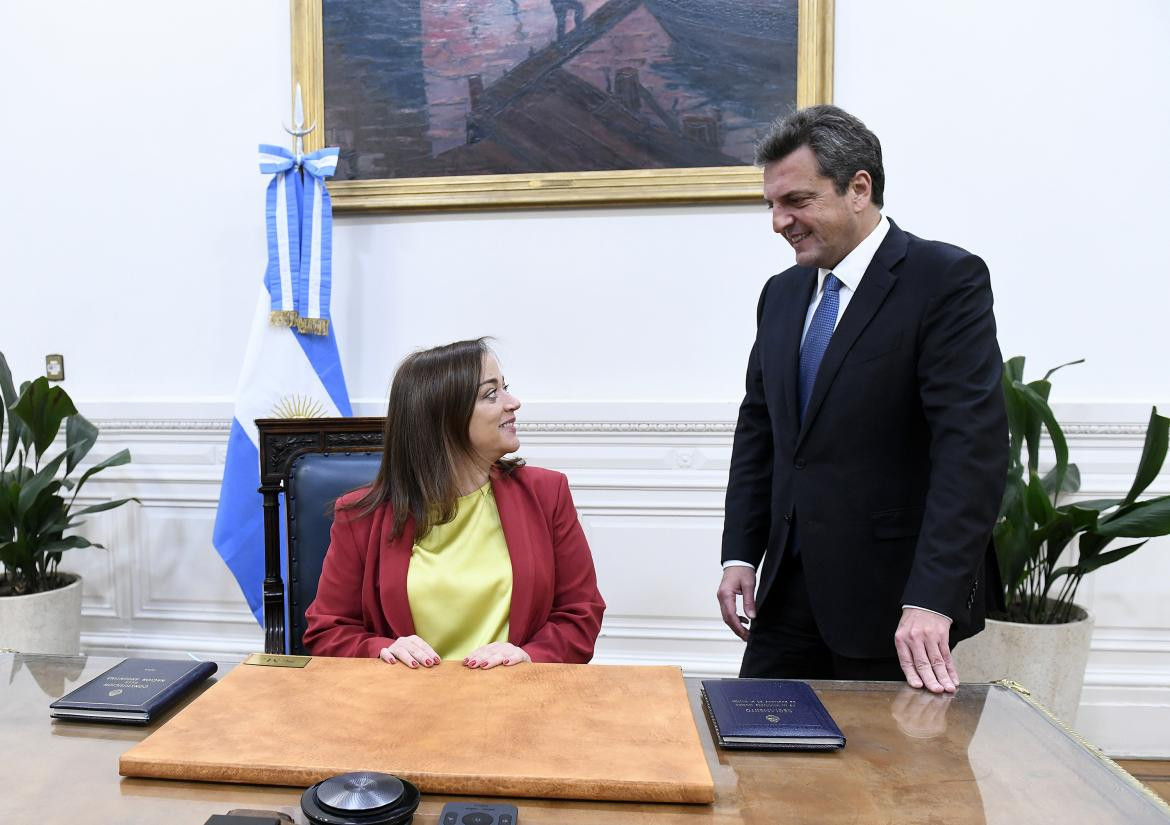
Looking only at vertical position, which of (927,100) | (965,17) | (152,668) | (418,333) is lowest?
(152,668)

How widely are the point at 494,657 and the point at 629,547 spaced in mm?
1804

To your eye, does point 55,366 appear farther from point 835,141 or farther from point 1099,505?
point 1099,505

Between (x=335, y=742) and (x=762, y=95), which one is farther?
(x=762, y=95)

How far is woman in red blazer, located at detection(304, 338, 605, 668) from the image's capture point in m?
1.69

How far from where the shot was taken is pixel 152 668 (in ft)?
4.24

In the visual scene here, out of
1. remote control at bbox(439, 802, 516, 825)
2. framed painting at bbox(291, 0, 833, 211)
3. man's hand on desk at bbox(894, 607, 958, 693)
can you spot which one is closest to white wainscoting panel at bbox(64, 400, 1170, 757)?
framed painting at bbox(291, 0, 833, 211)

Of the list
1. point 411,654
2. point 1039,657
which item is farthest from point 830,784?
point 1039,657

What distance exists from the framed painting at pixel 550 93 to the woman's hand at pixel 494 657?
2.00 meters

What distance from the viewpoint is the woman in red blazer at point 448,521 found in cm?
169

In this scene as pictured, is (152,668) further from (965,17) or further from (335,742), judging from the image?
(965,17)

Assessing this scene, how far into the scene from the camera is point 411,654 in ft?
4.41

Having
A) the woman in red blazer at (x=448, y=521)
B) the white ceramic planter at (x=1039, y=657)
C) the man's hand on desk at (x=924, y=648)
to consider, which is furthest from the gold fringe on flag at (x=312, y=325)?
the white ceramic planter at (x=1039, y=657)

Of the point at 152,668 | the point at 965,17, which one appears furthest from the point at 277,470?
the point at 965,17

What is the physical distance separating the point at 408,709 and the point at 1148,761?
2.93 m
